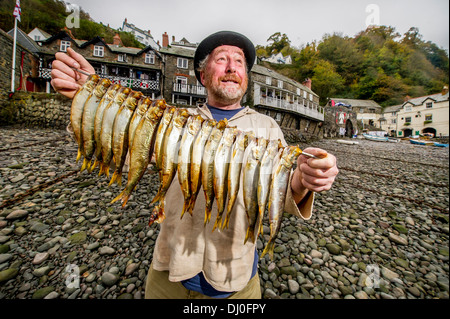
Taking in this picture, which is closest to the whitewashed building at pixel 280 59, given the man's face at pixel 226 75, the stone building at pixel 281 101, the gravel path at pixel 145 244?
the stone building at pixel 281 101

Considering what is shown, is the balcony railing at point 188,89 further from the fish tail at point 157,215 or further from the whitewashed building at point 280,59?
the whitewashed building at point 280,59

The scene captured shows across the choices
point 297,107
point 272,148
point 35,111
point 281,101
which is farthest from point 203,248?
point 297,107

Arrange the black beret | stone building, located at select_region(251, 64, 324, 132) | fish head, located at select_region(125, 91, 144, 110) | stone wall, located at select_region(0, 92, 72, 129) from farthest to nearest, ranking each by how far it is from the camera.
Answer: stone building, located at select_region(251, 64, 324, 132) → stone wall, located at select_region(0, 92, 72, 129) → the black beret → fish head, located at select_region(125, 91, 144, 110)

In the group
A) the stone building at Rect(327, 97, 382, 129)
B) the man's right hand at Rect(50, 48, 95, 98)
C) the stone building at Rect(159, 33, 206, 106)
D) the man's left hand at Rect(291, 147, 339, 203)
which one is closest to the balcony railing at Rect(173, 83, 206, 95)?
the stone building at Rect(159, 33, 206, 106)

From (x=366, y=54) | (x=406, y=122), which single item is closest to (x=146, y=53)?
(x=366, y=54)

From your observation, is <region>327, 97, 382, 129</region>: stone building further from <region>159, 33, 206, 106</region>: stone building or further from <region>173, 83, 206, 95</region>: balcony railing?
<region>159, 33, 206, 106</region>: stone building

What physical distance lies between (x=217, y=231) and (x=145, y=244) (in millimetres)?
3362

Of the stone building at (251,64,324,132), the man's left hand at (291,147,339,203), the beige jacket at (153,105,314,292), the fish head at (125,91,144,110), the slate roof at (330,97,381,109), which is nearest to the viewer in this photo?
the man's left hand at (291,147,339,203)

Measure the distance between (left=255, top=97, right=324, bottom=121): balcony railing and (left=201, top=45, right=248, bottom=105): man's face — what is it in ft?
108

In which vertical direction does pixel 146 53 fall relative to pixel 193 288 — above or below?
above

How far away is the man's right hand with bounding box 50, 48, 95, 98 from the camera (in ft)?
5.18
